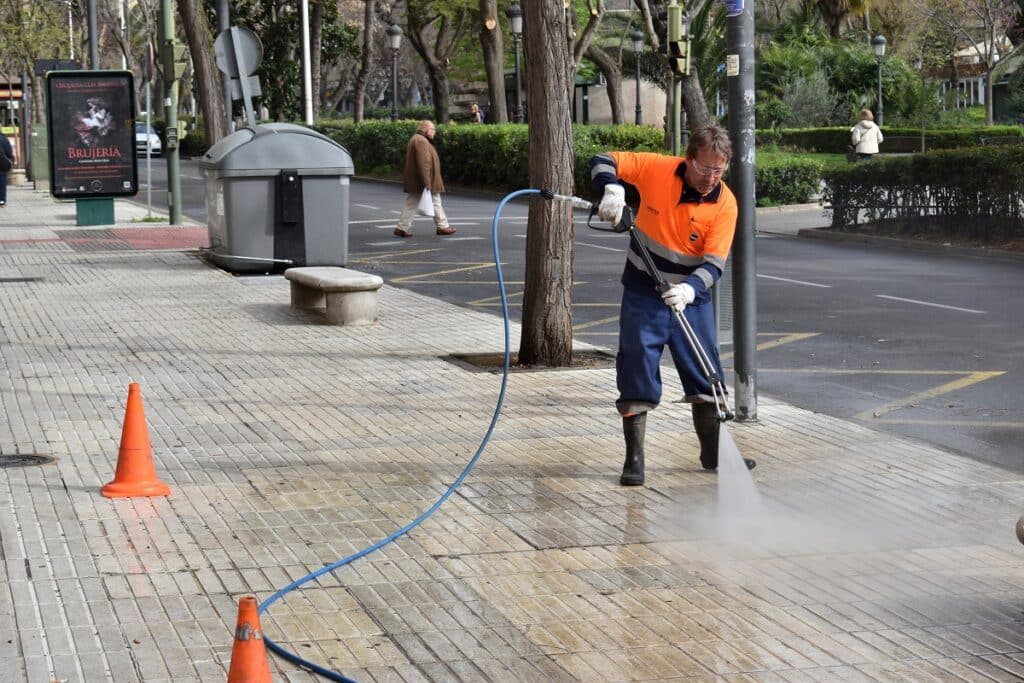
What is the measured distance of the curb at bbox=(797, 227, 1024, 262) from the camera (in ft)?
63.5

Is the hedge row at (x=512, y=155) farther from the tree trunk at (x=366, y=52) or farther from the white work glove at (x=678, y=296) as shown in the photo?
the white work glove at (x=678, y=296)

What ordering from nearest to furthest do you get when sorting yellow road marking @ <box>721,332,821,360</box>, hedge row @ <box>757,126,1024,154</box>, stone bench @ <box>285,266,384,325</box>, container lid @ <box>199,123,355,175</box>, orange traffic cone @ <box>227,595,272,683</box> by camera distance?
orange traffic cone @ <box>227,595,272,683</box>, yellow road marking @ <box>721,332,821,360</box>, stone bench @ <box>285,266,384,325</box>, container lid @ <box>199,123,355,175</box>, hedge row @ <box>757,126,1024,154</box>

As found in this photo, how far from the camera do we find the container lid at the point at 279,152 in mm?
16672

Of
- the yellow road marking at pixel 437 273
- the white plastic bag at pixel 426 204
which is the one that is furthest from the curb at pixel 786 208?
the yellow road marking at pixel 437 273

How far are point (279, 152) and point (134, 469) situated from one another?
10.2 m

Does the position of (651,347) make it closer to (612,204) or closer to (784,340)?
(612,204)

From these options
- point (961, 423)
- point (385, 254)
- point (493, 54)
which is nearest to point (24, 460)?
point (961, 423)

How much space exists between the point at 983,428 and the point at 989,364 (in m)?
2.26

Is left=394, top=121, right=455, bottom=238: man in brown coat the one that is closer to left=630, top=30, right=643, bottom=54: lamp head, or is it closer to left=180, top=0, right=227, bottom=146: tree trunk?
left=180, top=0, right=227, bottom=146: tree trunk

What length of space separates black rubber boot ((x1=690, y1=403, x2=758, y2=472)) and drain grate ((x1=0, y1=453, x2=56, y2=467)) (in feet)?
10.8

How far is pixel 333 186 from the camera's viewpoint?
17.0 metres

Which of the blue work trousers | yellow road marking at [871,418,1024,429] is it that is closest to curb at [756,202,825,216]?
yellow road marking at [871,418,1024,429]

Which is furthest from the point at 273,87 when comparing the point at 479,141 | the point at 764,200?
the point at 764,200

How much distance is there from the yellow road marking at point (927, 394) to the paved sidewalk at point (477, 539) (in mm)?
412
